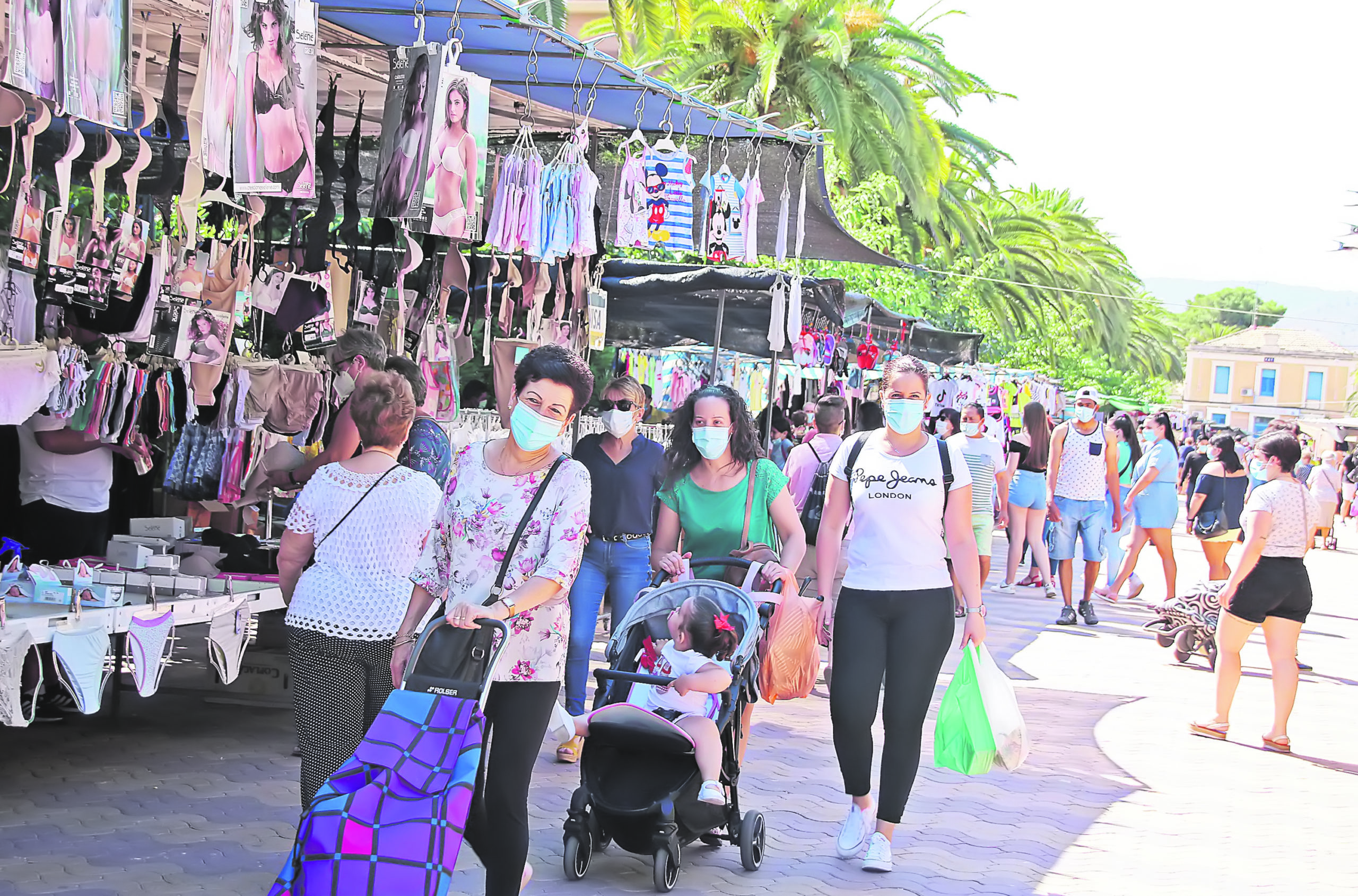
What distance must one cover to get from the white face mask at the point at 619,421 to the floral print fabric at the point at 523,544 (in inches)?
110

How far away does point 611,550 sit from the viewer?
704 cm

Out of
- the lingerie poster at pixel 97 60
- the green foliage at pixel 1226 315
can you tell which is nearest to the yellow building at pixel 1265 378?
the green foliage at pixel 1226 315

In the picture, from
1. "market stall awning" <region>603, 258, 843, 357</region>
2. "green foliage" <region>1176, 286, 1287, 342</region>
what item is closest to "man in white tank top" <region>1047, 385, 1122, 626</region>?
"market stall awning" <region>603, 258, 843, 357</region>

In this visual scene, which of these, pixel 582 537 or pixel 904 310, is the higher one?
pixel 904 310

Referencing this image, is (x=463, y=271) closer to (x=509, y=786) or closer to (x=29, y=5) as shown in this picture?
(x=29, y=5)

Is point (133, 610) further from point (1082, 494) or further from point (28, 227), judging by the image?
point (1082, 494)

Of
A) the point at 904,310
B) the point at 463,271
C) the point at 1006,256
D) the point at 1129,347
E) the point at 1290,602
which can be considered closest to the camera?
the point at 1290,602

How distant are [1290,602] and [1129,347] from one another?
46776 mm

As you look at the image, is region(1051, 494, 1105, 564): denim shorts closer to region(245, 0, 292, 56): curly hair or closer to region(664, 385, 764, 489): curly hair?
region(664, 385, 764, 489): curly hair

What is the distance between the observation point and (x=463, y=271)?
28.8 ft

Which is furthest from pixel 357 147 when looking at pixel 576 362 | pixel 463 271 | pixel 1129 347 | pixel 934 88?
pixel 1129 347

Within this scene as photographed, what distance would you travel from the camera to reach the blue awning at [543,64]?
23.0ft

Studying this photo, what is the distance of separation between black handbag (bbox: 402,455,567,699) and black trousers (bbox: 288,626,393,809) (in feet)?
2.39

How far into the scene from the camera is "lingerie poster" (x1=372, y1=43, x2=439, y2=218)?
6.67 metres
